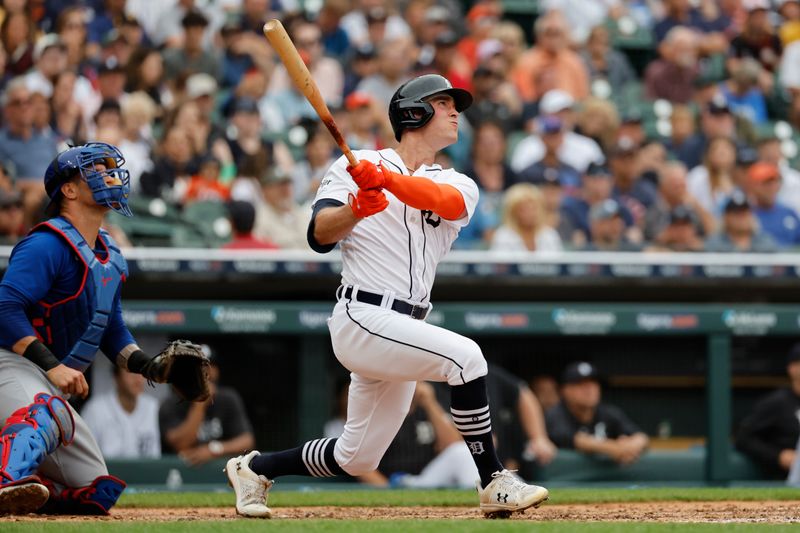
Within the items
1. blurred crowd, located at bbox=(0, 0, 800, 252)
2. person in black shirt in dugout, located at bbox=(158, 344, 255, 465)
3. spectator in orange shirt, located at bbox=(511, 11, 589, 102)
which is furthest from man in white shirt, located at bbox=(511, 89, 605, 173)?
person in black shirt in dugout, located at bbox=(158, 344, 255, 465)

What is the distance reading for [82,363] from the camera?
16.5 ft

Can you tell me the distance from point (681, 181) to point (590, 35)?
282cm

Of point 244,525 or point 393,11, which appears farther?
point 393,11

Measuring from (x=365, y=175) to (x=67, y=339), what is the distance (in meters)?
1.37

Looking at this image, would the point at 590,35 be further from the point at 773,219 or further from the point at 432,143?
the point at 432,143

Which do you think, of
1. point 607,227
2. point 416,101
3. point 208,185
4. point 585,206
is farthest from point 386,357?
point 585,206

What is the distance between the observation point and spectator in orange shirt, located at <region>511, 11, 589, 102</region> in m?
11.5

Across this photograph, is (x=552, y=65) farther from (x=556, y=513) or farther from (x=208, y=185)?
(x=556, y=513)

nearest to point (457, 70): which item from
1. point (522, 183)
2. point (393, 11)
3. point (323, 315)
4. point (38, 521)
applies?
point (393, 11)

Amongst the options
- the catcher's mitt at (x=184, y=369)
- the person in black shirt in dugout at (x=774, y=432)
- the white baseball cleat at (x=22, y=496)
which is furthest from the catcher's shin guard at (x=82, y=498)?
the person in black shirt in dugout at (x=774, y=432)

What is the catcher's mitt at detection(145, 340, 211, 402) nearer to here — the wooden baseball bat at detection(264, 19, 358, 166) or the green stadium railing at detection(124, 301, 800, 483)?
the wooden baseball bat at detection(264, 19, 358, 166)

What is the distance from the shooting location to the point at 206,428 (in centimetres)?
744

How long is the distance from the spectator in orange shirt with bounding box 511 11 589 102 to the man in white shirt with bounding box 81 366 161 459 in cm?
518

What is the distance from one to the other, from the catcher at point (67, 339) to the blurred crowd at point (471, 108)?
2507 millimetres
